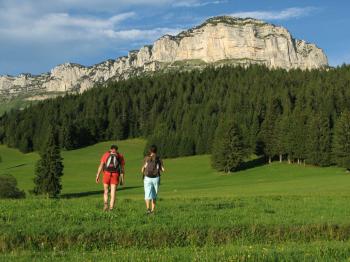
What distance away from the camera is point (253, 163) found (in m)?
114

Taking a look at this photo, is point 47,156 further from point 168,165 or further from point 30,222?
point 30,222

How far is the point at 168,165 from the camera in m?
128

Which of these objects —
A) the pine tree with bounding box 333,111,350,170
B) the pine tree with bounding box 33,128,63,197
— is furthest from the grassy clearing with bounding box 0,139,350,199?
the pine tree with bounding box 33,128,63,197

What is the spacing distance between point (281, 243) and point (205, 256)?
14.4 ft

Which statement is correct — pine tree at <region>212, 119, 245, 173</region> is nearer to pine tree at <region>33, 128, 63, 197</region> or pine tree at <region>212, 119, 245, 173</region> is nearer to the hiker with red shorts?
pine tree at <region>33, 128, 63, 197</region>

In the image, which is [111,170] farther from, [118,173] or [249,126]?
[249,126]

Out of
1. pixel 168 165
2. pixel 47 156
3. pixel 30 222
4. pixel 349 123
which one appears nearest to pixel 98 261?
pixel 30 222

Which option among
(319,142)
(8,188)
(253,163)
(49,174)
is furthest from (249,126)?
(8,188)

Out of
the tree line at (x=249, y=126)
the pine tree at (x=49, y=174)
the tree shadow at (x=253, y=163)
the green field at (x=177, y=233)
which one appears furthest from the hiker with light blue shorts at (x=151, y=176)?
the tree shadow at (x=253, y=163)

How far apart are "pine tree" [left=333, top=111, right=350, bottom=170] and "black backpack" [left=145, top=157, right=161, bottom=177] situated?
81544 mm

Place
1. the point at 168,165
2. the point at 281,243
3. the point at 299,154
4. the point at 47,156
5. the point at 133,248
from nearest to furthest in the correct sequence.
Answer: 1. the point at 133,248
2. the point at 281,243
3. the point at 47,156
4. the point at 299,154
5. the point at 168,165

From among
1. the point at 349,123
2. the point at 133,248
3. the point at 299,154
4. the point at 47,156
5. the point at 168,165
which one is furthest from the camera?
the point at 168,165

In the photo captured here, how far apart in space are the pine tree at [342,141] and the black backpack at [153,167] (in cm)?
8154

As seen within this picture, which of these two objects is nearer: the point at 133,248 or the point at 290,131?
the point at 133,248
